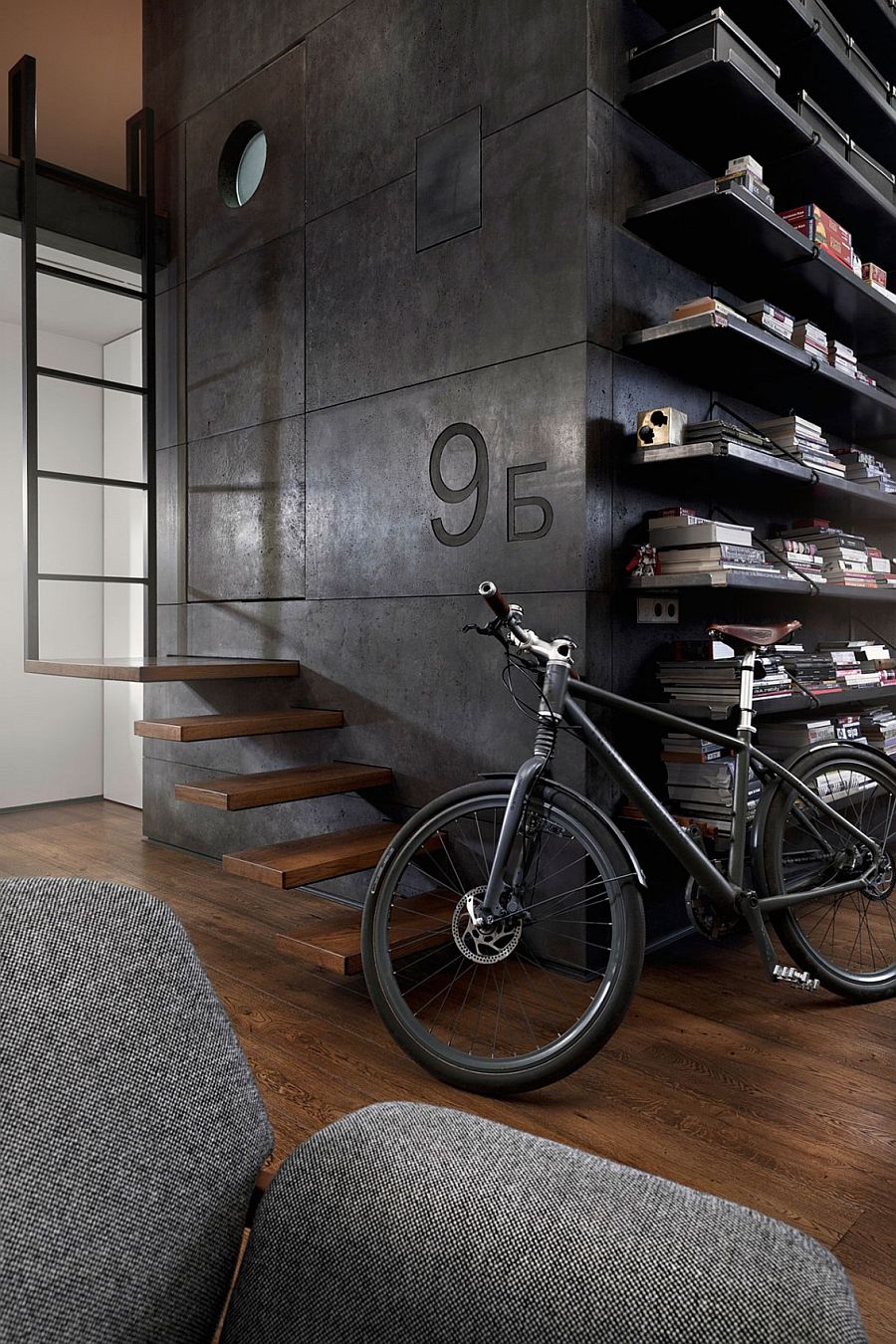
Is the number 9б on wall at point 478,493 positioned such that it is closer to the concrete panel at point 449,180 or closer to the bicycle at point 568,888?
the bicycle at point 568,888

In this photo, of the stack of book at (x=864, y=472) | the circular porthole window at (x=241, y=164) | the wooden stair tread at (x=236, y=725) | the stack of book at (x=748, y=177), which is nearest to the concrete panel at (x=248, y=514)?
the wooden stair tread at (x=236, y=725)

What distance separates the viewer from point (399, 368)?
309 centimetres

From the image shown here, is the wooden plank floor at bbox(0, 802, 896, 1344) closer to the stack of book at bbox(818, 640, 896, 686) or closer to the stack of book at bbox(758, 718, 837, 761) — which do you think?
the stack of book at bbox(758, 718, 837, 761)

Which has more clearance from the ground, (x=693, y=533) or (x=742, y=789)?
(x=693, y=533)

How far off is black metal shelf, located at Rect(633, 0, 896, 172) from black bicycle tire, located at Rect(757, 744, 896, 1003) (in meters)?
2.29

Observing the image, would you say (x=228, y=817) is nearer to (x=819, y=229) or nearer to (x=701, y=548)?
(x=701, y=548)

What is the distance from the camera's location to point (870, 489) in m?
3.37

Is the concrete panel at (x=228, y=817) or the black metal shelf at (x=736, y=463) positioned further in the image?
the concrete panel at (x=228, y=817)

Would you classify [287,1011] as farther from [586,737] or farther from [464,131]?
[464,131]

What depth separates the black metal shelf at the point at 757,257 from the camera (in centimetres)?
258

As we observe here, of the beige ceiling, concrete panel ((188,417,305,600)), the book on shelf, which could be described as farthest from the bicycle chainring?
the beige ceiling

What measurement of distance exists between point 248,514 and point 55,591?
84.0 inches

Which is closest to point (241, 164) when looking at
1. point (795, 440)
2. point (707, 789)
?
point (795, 440)

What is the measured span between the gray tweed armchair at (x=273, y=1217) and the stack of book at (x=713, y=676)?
1.94m
